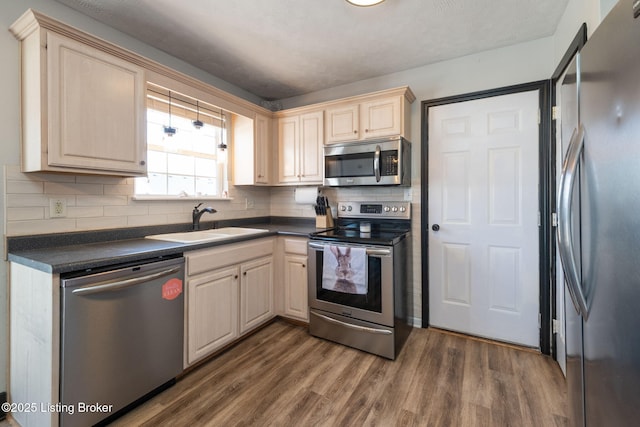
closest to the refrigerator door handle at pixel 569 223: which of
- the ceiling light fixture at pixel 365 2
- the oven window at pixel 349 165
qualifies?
the ceiling light fixture at pixel 365 2

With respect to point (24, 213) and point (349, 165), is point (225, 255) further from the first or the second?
point (349, 165)

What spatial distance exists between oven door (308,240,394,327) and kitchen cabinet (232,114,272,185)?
1.06 meters

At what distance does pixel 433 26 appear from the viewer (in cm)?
210

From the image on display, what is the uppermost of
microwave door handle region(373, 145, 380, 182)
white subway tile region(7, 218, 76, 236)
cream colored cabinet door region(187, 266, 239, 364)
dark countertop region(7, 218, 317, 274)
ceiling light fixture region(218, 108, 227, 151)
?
ceiling light fixture region(218, 108, 227, 151)

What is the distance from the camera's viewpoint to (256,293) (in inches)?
99.2

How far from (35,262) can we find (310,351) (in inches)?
72.1

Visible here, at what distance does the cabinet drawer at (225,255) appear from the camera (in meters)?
1.93

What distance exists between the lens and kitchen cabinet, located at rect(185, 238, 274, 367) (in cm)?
195

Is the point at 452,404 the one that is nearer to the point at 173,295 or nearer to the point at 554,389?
the point at 554,389

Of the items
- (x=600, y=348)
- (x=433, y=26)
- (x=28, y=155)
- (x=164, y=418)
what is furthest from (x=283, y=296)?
(x=433, y=26)

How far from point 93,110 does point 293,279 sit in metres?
1.97

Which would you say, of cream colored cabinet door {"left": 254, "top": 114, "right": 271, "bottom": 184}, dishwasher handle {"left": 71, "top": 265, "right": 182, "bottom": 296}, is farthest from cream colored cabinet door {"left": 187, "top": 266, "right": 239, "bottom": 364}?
cream colored cabinet door {"left": 254, "top": 114, "right": 271, "bottom": 184}

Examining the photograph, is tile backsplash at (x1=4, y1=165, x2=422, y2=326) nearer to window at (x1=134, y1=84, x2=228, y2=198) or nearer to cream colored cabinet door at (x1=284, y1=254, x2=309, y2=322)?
window at (x1=134, y1=84, x2=228, y2=198)

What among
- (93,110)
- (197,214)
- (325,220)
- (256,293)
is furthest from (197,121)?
(256,293)
